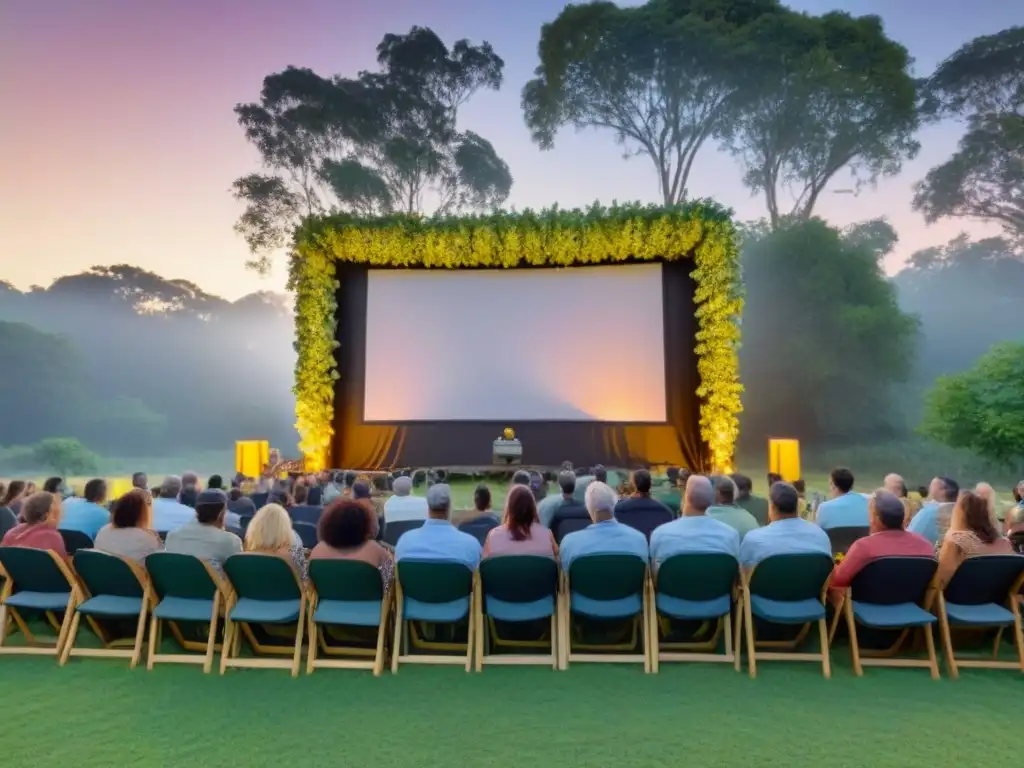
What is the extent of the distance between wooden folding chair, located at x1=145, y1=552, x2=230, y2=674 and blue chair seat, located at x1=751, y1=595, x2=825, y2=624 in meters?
3.12

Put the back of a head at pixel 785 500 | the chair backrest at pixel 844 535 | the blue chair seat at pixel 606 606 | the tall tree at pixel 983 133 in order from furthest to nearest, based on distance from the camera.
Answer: the tall tree at pixel 983 133 < the chair backrest at pixel 844 535 < the back of a head at pixel 785 500 < the blue chair seat at pixel 606 606

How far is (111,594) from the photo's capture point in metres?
3.98

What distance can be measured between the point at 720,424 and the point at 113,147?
20658mm

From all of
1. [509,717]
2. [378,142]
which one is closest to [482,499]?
[509,717]

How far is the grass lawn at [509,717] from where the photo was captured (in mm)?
2709

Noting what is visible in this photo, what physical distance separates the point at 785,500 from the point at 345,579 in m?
2.69

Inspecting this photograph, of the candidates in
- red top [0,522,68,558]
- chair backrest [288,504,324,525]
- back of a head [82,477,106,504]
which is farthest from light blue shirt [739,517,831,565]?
back of a head [82,477,106,504]

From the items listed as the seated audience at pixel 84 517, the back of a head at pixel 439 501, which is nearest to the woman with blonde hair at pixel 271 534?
the back of a head at pixel 439 501

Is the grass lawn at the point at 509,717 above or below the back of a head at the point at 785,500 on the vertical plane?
below

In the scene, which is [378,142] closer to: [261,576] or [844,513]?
[844,513]

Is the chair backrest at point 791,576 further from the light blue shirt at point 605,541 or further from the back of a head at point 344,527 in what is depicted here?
the back of a head at point 344,527

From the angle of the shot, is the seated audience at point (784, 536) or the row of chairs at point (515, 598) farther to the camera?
the seated audience at point (784, 536)

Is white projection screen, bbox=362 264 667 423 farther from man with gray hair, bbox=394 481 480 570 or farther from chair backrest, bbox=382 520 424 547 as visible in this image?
man with gray hair, bbox=394 481 480 570

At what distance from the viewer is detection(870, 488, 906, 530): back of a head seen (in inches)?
148
